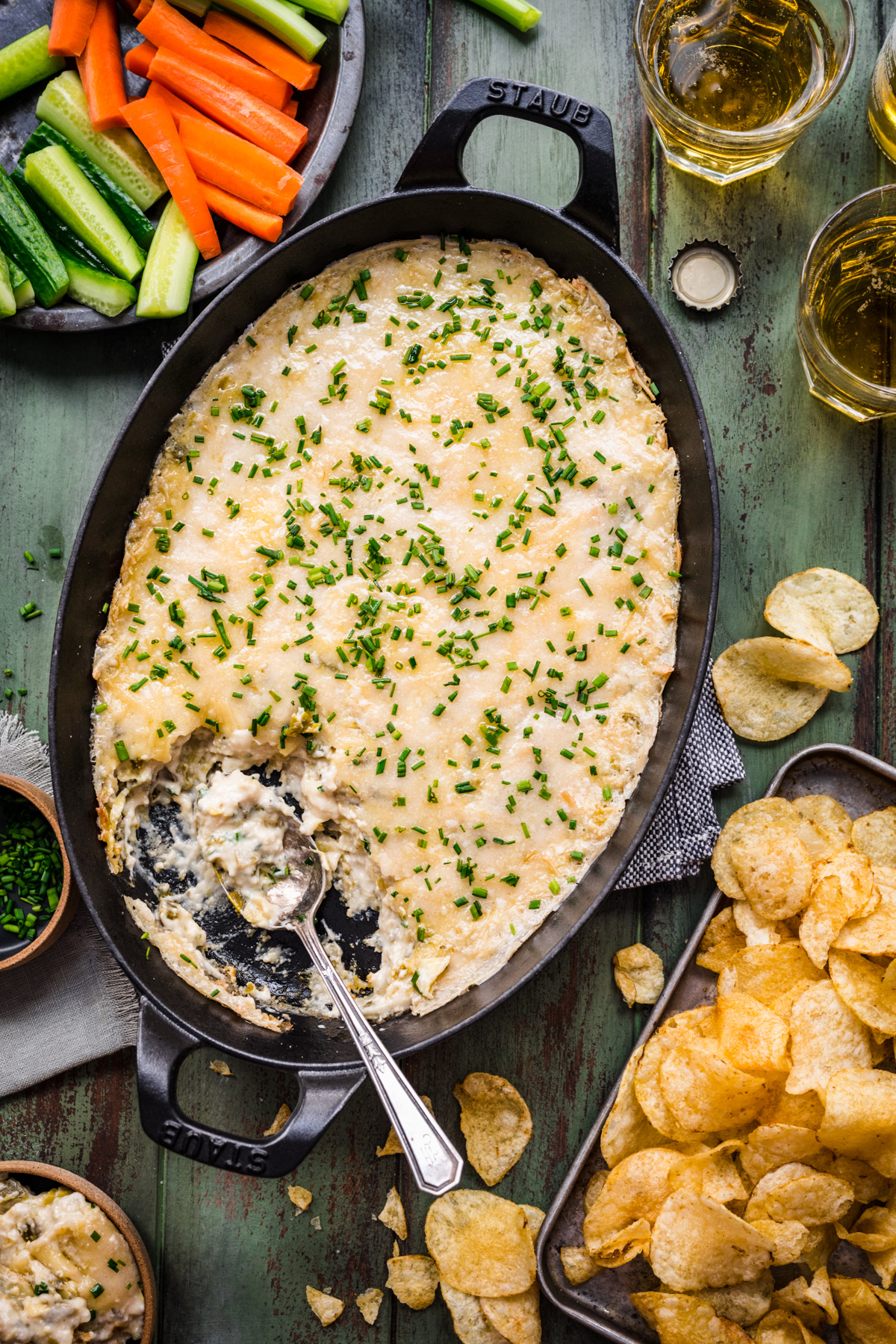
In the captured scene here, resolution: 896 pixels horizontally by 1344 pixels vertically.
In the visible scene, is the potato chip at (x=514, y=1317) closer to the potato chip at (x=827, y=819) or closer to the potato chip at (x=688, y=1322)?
the potato chip at (x=688, y=1322)

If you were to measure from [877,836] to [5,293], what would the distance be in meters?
2.68

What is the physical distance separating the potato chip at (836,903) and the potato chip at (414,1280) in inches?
51.9

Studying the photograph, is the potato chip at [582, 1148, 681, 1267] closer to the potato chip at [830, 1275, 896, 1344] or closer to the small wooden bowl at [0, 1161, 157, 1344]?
the potato chip at [830, 1275, 896, 1344]

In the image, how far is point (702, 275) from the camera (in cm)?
282

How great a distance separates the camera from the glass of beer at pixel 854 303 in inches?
105

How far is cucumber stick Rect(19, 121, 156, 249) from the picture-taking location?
276 cm

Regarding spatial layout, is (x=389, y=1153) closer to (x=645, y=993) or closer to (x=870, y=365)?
(x=645, y=993)

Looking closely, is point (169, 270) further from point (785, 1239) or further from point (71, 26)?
point (785, 1239)

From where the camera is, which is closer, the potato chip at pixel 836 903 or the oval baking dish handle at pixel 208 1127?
the oval baking dish handle at pixel 208 1127

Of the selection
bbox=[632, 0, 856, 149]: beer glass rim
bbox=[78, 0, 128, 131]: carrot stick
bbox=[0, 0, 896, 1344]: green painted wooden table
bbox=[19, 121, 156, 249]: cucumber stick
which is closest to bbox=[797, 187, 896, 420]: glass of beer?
bbox=[0, 0, 896, 1344]: green painted wooden table

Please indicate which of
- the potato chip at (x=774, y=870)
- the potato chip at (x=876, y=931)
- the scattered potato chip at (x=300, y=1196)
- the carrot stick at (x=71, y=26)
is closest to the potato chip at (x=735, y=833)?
the potato chip at (x=774, y=870)

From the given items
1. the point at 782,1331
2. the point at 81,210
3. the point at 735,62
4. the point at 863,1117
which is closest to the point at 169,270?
the point at 81,210

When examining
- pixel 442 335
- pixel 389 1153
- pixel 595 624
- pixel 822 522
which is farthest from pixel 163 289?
pixel 389 1153

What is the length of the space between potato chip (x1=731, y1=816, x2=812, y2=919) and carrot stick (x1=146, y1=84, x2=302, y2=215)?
2.06 meters
